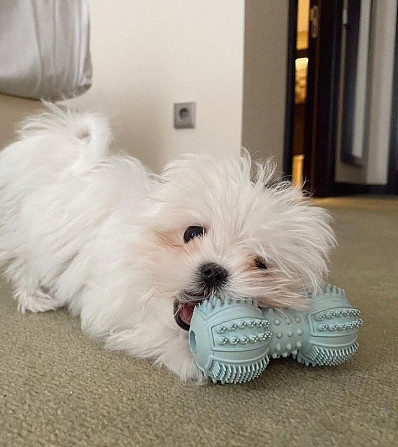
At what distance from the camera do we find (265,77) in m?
2.30

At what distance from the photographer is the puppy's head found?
0.68 metres

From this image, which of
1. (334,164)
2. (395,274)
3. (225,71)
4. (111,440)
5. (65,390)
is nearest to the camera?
(111,440)

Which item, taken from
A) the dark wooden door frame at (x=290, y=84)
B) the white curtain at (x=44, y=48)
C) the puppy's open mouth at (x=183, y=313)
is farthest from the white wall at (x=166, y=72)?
the puppy's open mouth at (x=183, y=313)

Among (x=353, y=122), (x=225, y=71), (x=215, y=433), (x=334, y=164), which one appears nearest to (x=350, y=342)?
(x=215, y=433)

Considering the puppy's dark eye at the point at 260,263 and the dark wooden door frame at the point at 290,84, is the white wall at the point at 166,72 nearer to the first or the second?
the dark wooden door frame at the point at 290,84

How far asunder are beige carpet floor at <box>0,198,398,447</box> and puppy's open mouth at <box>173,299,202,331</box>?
0.07 m

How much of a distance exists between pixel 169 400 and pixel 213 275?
17 cm

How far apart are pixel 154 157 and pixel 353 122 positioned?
3212 millimetres

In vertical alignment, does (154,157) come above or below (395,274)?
above

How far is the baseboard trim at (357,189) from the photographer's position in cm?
452

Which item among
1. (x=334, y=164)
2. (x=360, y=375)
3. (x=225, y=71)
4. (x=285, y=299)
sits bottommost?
(x=334, y=164)

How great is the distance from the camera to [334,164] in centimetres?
427

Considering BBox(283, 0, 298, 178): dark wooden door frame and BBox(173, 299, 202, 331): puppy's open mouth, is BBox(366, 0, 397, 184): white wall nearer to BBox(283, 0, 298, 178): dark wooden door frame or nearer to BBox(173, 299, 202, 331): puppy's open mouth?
BBox(283, 0, 298, 178): dark wooden door frame

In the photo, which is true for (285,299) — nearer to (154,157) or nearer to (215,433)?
(215,433)
